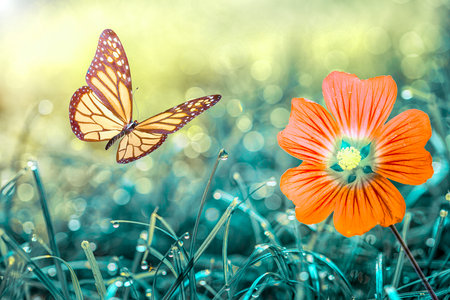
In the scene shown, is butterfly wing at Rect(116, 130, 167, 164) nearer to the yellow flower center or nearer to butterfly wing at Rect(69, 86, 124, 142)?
butterfly wing at Rect(69, 86, 124, 142)

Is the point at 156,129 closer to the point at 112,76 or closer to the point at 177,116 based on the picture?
the point at 177,116

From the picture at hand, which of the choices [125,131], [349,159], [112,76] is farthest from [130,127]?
[349,159]

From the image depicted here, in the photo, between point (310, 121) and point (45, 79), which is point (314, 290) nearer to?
point (310, 121)

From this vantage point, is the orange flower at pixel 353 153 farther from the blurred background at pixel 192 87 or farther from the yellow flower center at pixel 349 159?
the blurred background at pixel 192 87

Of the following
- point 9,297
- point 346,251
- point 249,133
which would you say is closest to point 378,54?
point 249,133

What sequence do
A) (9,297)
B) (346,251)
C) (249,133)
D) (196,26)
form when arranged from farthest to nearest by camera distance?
1. (196,26)
2. (249,133)
3. (346,251)
4. (9,297)

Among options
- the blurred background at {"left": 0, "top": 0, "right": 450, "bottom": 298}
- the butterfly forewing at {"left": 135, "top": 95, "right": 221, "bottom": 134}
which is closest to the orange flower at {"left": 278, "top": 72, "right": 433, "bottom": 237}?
the butterfly forewing at {"left": 135, "top": 95, "right": 221, "bottom": 134}
